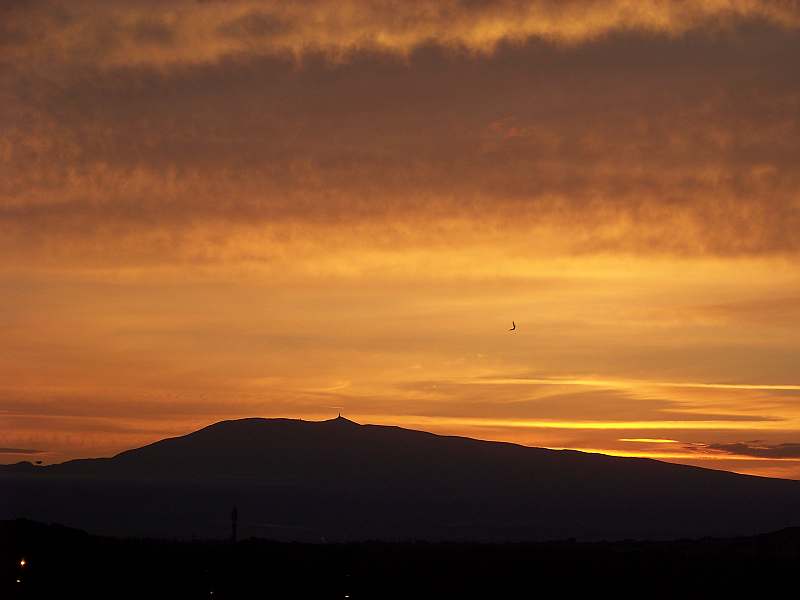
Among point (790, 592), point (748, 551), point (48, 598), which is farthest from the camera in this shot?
point (748, 551)

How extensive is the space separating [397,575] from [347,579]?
102 inches

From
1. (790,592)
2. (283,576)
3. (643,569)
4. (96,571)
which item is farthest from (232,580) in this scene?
(790,592)

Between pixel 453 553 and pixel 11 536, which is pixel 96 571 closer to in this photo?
pixel 11 536

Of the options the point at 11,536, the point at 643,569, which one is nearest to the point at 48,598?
the point at 11,536

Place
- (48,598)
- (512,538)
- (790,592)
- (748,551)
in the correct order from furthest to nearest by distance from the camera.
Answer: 1. (512,538)
2. (748,551)
3. (790,592)
4. (48,598)

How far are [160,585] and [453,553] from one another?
58.6 ft

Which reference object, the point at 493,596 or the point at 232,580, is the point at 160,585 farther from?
the point at 493,596

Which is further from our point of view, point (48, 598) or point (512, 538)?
point (512, 538)

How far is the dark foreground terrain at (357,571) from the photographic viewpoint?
52.7 meters

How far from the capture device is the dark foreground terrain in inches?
2076

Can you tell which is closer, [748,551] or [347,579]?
[347,579]

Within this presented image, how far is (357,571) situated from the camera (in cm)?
5847

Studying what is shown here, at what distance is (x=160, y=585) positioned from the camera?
53.2 meters

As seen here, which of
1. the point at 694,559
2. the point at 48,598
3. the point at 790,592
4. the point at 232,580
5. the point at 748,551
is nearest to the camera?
the point at 48,598
